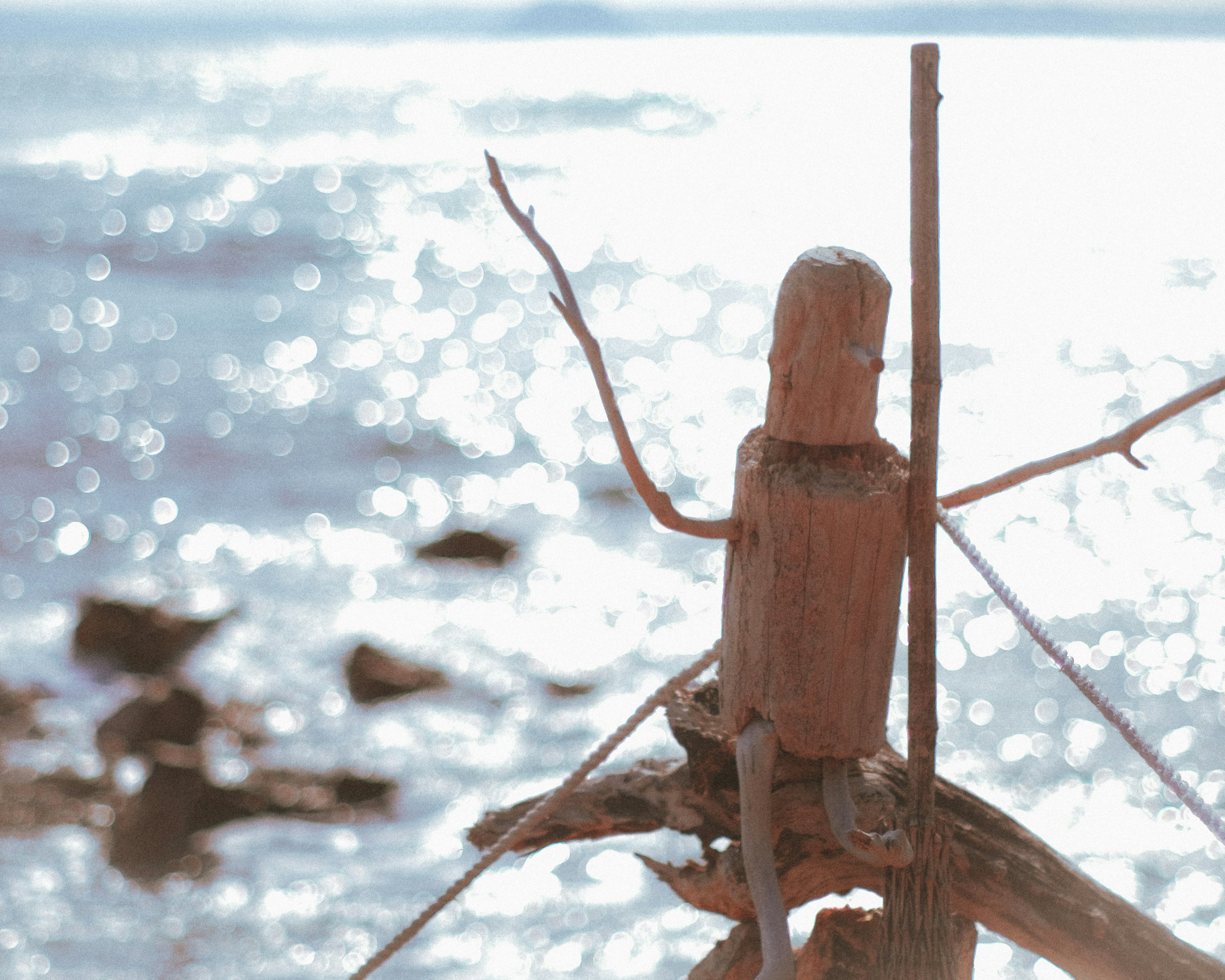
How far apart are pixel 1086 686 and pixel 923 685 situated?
27cm

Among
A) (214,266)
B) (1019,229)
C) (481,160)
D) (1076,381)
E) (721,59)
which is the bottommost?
(1076,381)

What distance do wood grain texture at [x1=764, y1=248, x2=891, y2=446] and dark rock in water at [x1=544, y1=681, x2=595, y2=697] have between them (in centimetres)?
618

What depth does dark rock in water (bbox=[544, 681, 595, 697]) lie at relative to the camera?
322 inches

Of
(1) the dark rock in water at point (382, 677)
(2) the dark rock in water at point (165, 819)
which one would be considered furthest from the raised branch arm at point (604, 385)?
(1) the dark rock in water at point (382, 677)

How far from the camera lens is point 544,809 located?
233 cm

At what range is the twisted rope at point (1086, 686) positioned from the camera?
1.97 meters

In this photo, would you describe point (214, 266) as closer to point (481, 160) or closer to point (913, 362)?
point (481, 160)

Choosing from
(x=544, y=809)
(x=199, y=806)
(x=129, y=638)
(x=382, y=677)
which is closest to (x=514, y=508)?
(x=382, y=677)

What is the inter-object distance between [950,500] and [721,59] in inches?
5165

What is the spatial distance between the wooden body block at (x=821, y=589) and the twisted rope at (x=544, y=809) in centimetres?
19

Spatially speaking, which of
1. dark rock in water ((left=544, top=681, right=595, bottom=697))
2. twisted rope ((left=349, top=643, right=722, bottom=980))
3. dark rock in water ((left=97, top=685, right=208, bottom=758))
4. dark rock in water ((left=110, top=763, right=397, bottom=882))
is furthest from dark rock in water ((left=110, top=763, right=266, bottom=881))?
twisted rope ((left=349, top=643, right=722, bottom=980))

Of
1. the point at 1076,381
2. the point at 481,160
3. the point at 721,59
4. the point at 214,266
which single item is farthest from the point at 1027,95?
the point at 721,59

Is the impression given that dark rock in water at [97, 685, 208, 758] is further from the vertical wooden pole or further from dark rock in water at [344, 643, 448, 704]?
the vertical wooden pole

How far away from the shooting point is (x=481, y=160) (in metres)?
41.0
